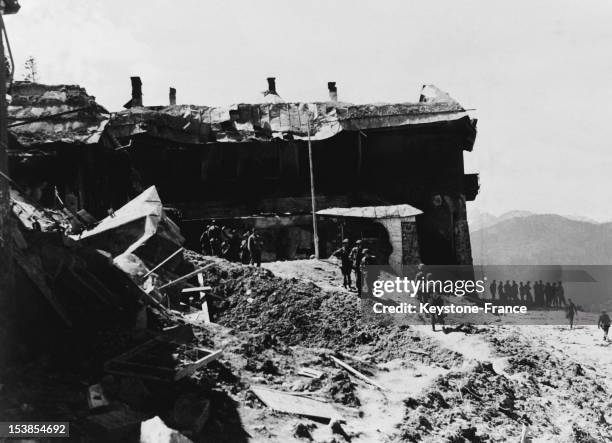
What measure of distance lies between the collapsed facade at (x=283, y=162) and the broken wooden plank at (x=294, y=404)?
15430 millimetres

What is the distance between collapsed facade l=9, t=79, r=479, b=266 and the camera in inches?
1031

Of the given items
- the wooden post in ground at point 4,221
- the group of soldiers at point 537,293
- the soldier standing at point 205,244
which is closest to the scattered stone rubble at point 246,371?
the wooden post in ground at point 4,221

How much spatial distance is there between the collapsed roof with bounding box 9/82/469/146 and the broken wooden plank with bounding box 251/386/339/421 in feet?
58.3

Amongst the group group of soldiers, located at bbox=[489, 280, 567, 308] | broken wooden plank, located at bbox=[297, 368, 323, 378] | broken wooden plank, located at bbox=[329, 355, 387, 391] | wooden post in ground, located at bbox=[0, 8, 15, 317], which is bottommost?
group of soldiers, located at bbox=[489, 280, 567, 308]

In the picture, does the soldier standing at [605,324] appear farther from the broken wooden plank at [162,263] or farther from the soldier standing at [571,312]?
the broken wooden plank at [162,263]

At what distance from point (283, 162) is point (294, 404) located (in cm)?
1928

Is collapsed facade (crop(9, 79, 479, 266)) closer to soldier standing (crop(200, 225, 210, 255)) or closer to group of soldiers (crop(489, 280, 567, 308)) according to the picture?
group of soldiers (crop(489, 280, 567, 308))

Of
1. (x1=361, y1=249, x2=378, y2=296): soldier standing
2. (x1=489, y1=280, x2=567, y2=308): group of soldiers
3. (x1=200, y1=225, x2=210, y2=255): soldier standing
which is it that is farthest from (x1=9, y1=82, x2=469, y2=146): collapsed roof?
(x1=361, y1=249, x2=378, y2=296): soldier standing

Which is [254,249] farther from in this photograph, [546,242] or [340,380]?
[546,242]

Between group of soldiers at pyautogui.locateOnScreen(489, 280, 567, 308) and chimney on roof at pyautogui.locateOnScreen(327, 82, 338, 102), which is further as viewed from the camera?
chimney on roof at pyautogui.locateOnScreen(327, 82, 338, 102)

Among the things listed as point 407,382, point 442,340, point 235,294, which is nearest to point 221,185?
point 235,294

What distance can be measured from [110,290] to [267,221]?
15730 mm

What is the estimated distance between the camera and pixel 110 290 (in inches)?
416

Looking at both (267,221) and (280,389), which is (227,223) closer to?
(267,221)
